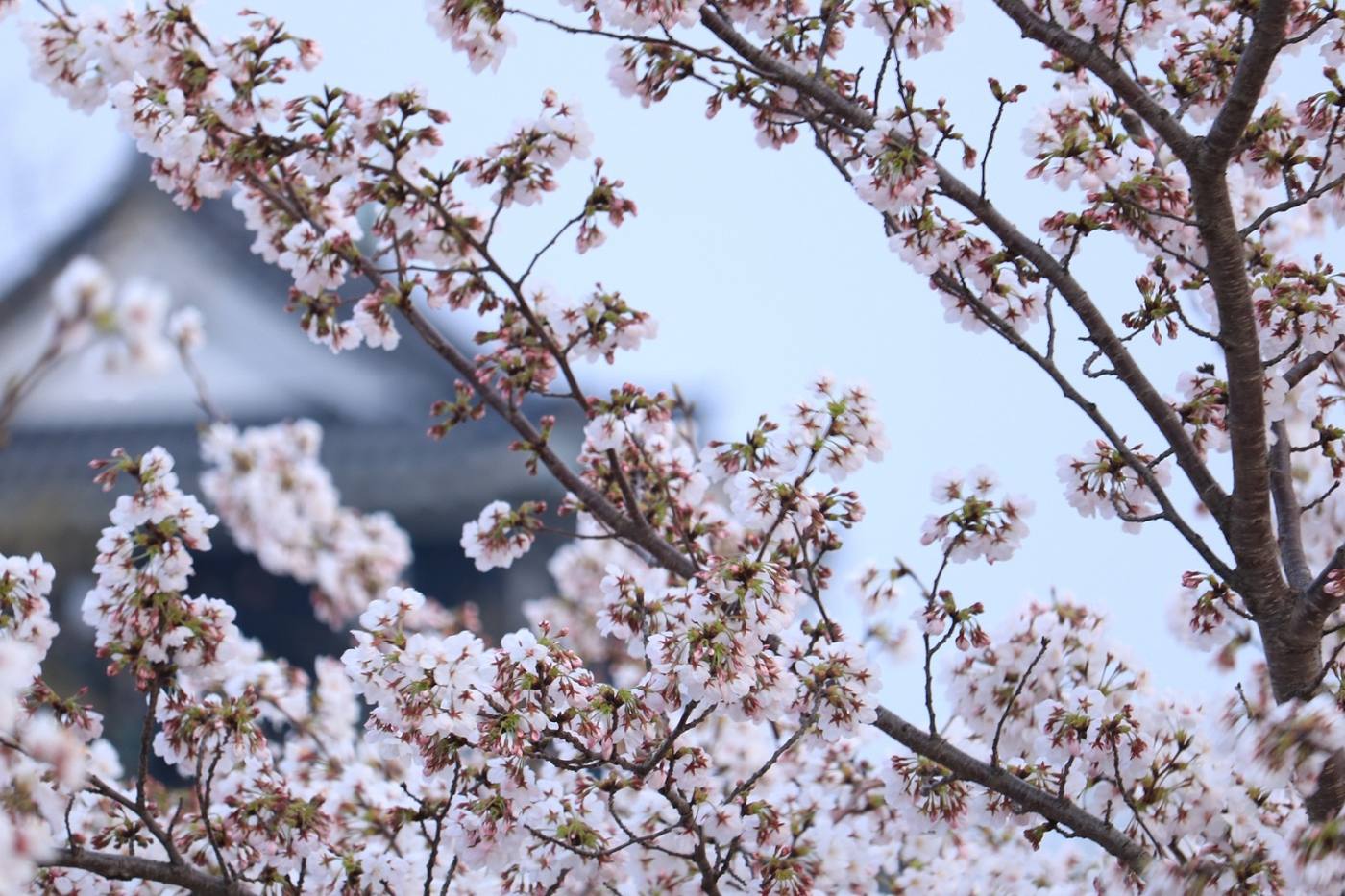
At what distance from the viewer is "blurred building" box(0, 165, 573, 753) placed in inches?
450

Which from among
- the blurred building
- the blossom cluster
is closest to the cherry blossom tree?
the blossom cluster

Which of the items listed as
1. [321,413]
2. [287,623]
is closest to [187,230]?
[321,413]

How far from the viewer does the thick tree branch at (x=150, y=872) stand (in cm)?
278

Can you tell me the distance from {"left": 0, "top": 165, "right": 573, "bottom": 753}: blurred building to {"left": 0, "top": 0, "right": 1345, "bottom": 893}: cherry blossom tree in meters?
6.70

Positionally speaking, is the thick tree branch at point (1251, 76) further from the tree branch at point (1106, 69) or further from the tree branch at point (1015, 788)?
the tree branch at point (1015, 788)

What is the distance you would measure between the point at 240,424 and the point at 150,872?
12.4m

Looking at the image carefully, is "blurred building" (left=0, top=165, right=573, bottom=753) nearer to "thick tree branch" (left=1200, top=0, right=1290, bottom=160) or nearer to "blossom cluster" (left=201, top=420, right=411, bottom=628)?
"blossom cluster" (left=201, top=420, right=411, bottom=628)

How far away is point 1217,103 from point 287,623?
10.6 meters

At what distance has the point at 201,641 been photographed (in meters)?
2.94

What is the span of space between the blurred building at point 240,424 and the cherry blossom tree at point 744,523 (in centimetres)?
670

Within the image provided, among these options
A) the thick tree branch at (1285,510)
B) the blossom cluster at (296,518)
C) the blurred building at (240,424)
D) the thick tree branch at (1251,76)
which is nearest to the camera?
the thick tree branch at (1251,76)

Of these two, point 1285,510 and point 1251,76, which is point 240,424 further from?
point 1251,76

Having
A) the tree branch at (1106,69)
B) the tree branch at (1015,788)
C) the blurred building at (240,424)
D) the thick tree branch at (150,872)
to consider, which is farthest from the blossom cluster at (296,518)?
the tree branch at (1106,69)

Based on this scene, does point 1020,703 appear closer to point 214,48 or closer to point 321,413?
point 214,48
